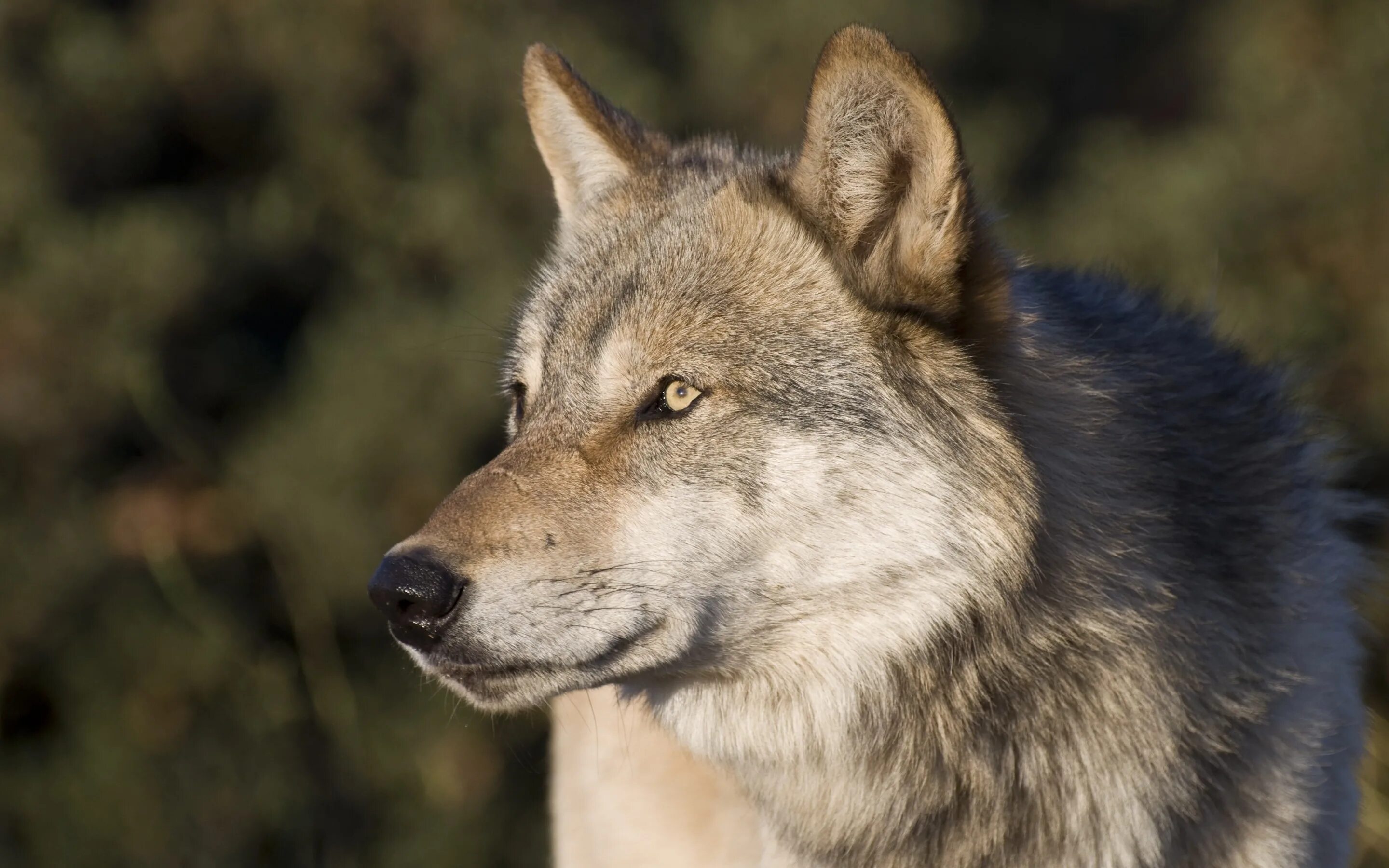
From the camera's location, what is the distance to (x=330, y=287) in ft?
34.9

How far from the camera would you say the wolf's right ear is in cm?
328

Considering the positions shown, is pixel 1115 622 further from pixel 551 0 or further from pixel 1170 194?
pixel 551 0

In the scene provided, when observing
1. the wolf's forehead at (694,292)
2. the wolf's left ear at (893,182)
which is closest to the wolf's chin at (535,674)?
the wolf's forehead at (694,292)

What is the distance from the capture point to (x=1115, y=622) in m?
2.54

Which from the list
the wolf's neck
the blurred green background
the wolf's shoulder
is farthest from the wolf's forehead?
the blurred green background

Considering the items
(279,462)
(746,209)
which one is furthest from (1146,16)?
(746,209)

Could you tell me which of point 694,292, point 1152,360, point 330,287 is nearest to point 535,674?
point 694,292

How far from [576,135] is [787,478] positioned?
1333 mm

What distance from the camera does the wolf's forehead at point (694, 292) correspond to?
259 cm

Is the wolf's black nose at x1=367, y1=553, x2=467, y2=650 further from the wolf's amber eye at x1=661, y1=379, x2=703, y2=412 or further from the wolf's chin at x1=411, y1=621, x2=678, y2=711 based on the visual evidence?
the wolf's amber eye at x1=661, y1=379, x2=703, y2=412

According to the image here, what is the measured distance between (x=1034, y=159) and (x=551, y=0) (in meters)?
4.01

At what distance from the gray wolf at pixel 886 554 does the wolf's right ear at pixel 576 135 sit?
59 centimetres

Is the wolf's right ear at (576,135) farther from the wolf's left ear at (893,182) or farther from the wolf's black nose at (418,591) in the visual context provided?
the wolf's black nose at (418,591)

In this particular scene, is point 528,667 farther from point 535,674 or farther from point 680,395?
point 680,395
